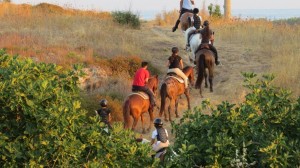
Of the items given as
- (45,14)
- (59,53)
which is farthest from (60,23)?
(59,53)

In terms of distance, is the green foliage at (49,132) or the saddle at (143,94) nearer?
the green foliage at (49,132)

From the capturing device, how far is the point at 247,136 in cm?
634

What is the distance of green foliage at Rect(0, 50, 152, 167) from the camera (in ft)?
22.4

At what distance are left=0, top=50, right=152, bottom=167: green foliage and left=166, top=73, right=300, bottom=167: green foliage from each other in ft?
2.61

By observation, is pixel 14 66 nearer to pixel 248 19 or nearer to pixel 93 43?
pixel 93 43

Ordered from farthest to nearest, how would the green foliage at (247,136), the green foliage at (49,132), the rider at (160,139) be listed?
the rider at (160,139) < the green foliage at (49,132) < the green foliage at (247,136)

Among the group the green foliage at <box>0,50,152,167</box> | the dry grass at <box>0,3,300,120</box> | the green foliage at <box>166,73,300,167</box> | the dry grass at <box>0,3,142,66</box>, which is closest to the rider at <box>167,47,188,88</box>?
the dry grass at <box>0,3,300,120</box>

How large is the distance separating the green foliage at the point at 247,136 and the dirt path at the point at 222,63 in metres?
10.1

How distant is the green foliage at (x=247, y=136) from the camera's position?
19.4 feet

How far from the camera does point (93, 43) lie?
1016 inches

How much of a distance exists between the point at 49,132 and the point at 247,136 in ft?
7.50

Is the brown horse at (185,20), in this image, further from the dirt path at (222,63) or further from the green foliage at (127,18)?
the green foliage at (127,18)

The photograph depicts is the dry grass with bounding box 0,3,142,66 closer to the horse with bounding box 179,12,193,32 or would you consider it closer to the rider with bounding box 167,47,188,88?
the horse with bounding box 179,12,193,32

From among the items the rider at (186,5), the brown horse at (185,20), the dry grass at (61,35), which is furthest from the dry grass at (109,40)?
the rider at (186,5)
